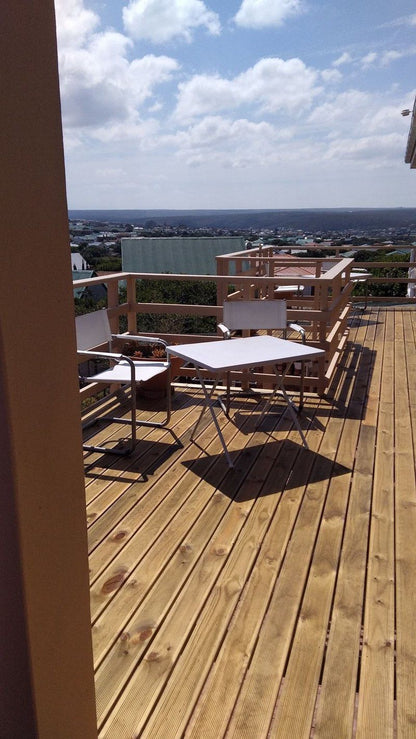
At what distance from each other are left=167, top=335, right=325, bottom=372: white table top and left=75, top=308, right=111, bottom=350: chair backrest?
23.6 inches

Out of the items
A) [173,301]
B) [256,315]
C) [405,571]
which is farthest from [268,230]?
[405,571]

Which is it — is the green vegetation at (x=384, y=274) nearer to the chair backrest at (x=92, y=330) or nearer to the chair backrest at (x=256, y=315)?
the chair backrest at (x=256, y=315)

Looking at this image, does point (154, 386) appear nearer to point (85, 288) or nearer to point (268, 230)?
point (85, 288)

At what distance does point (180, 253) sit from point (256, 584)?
60.7 feet

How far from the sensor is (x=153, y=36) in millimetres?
6477

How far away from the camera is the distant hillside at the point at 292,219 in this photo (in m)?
26.3

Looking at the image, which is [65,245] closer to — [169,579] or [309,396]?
[169,579]

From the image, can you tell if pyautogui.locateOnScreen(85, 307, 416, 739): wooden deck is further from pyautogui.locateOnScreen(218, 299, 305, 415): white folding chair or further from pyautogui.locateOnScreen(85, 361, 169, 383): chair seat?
pyautogui.locateOnScreen(218, 299, 305, 415): white folding chair

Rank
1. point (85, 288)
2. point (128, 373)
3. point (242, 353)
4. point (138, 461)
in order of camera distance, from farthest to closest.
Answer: point (85, 288)
point (128, 373)
point (242, 353)
point (138, 461)

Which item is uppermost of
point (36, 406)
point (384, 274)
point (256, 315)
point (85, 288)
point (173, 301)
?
point (36, 406)

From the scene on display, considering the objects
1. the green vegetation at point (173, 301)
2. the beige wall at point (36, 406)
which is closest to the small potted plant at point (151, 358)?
the green vegetation at point (173, 301)

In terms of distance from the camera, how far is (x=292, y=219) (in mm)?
34094

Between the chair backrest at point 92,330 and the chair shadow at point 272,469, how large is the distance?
1.11m

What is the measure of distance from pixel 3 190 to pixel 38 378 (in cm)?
26
